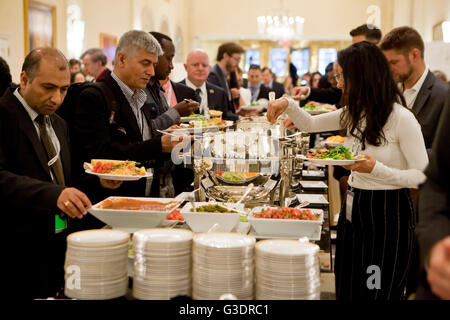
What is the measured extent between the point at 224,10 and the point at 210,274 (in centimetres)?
1737

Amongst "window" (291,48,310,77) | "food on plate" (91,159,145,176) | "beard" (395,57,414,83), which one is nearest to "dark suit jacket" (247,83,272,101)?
"beard" (395,57,414,83)

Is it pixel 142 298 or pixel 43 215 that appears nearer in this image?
pixel 142 298

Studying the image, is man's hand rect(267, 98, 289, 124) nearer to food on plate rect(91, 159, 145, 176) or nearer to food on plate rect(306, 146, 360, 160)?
food on plate rect(306, 146, 360, 160)

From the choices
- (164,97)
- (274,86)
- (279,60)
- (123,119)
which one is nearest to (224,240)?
(123,119)

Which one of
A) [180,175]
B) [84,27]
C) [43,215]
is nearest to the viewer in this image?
[43,215]

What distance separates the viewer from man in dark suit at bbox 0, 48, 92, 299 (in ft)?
6.30

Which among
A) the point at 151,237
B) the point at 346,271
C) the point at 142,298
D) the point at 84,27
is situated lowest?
the point at 346,271

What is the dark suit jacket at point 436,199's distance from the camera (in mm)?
1160

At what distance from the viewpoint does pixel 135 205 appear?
2.09 metres

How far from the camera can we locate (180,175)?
3.90 meters

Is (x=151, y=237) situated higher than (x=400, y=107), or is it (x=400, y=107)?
(x=400, y=107)
